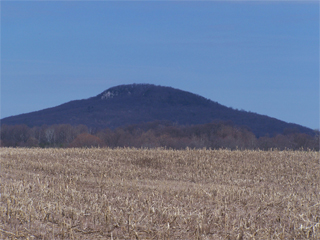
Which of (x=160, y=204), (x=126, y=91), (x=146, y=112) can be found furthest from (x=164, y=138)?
(x=126, y=91)

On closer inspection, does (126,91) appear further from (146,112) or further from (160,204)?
(160,204)

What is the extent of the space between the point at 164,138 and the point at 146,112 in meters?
76.8

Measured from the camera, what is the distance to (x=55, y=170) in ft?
57.5

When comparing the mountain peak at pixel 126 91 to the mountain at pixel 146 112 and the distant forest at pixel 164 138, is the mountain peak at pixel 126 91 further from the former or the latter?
the distant forest at pixel 164 138

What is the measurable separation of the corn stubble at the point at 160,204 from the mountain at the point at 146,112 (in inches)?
4016

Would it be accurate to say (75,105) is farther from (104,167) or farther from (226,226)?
(226,226)

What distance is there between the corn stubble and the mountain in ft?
335

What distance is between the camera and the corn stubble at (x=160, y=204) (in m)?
7.42

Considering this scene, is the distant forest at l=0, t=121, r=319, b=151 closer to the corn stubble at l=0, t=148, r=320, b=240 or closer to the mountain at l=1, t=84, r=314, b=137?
the mountain at l=1, t=84, r=314, b=137

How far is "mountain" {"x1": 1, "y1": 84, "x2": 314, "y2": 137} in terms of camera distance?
130625 mm

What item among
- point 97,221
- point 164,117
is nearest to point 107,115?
point 164,117

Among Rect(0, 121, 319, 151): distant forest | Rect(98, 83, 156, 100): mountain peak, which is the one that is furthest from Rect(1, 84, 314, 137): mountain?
Rect(0, 121, 319, 151): distant forest

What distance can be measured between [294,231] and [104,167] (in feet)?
40.8

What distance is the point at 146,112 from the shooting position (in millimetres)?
156625
